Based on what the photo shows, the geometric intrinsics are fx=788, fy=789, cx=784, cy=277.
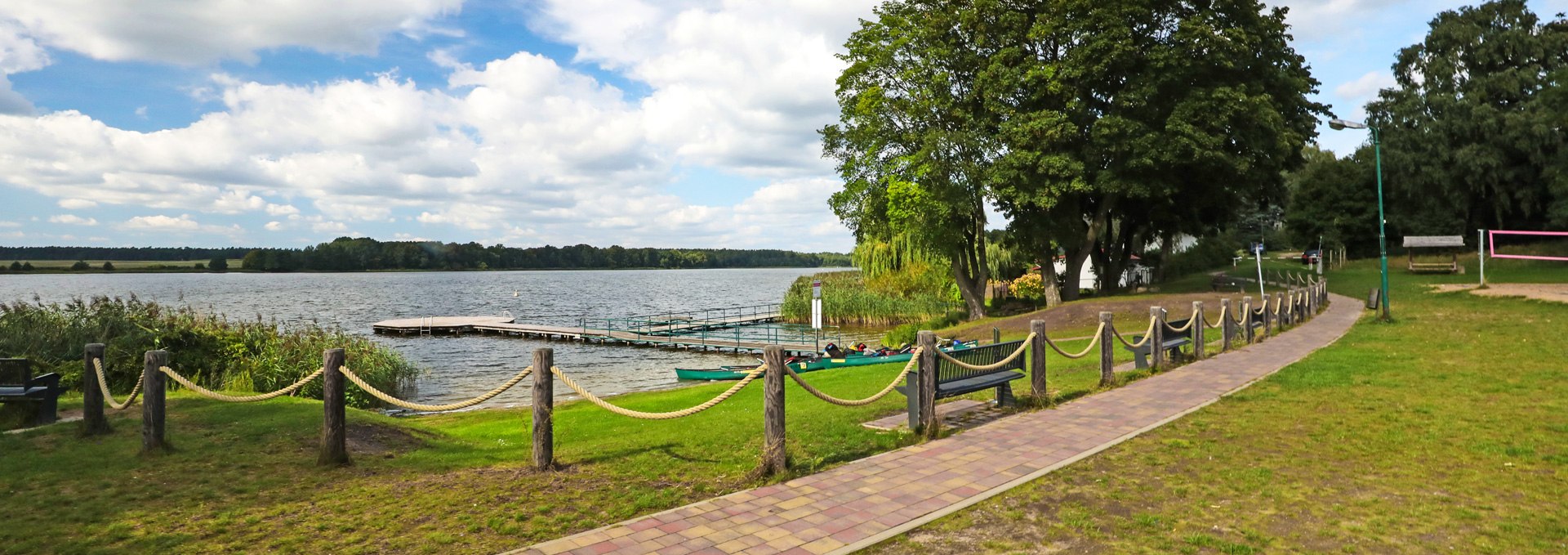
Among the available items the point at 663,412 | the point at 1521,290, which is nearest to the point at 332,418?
the point at 663,412

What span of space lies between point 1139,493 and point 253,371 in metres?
17.6

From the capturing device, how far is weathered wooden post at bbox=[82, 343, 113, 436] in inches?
350

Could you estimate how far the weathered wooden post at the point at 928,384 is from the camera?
8352 mm

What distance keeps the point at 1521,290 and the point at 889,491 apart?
1286 inches

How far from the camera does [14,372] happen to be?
32.1 feet

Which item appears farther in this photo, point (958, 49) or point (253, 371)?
point (958, 49)

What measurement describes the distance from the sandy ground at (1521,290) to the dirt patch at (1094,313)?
27.0 feet

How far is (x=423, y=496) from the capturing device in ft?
20.7

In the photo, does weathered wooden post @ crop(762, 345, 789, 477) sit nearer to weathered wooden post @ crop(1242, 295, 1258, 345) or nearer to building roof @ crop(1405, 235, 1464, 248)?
weathered wooden post @ crop(1242, 295, 1258, 345)

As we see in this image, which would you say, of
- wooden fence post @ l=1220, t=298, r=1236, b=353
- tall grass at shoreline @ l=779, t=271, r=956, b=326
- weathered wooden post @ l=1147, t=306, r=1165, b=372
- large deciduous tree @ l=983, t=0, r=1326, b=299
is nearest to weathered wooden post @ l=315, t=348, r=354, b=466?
weathered wooden post @ l=1147, t=306, r=1165, b=372

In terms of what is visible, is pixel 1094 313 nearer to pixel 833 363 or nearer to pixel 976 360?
pixel 833 363

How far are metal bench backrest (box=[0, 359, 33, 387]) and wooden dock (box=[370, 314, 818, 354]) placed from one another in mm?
22194

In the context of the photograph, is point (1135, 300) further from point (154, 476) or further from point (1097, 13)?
point (154, 476)

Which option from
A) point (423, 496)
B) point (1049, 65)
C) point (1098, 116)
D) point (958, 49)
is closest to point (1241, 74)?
point (1098, 116)
